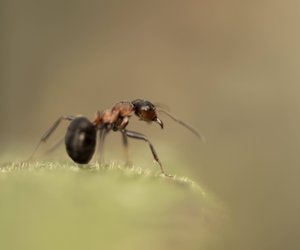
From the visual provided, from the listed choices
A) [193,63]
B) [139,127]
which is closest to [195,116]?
[139,127]

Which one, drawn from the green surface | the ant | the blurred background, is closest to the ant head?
the ant

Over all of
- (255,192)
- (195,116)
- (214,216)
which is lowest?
(195,116)

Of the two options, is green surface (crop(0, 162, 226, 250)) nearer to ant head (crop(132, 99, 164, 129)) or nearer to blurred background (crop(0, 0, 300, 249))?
ant head (crop(132, 99, 164, 129))

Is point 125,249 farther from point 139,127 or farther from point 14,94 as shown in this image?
point 14,94

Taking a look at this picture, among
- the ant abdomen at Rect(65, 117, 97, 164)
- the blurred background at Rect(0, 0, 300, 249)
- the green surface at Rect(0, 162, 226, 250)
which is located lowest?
the blurred background at Rect(0, 0, 300, 249)

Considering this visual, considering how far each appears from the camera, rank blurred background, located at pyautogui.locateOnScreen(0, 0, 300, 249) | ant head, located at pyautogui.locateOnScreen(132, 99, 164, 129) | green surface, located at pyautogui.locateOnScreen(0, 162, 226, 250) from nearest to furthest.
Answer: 1. green surface, located at pyautogui.locateOnScreen(0, 162, 226, 250)
2. ant head, located at pyautogui.locateOnScreen(132, 99, 164, 129)
3. blurred background, located at pyautogui.locateOnScreen(0, 0, 300, 249)

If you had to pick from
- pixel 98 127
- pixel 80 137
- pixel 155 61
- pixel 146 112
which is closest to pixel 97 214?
pixel 80 137

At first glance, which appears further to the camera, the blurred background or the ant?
the blurred background
